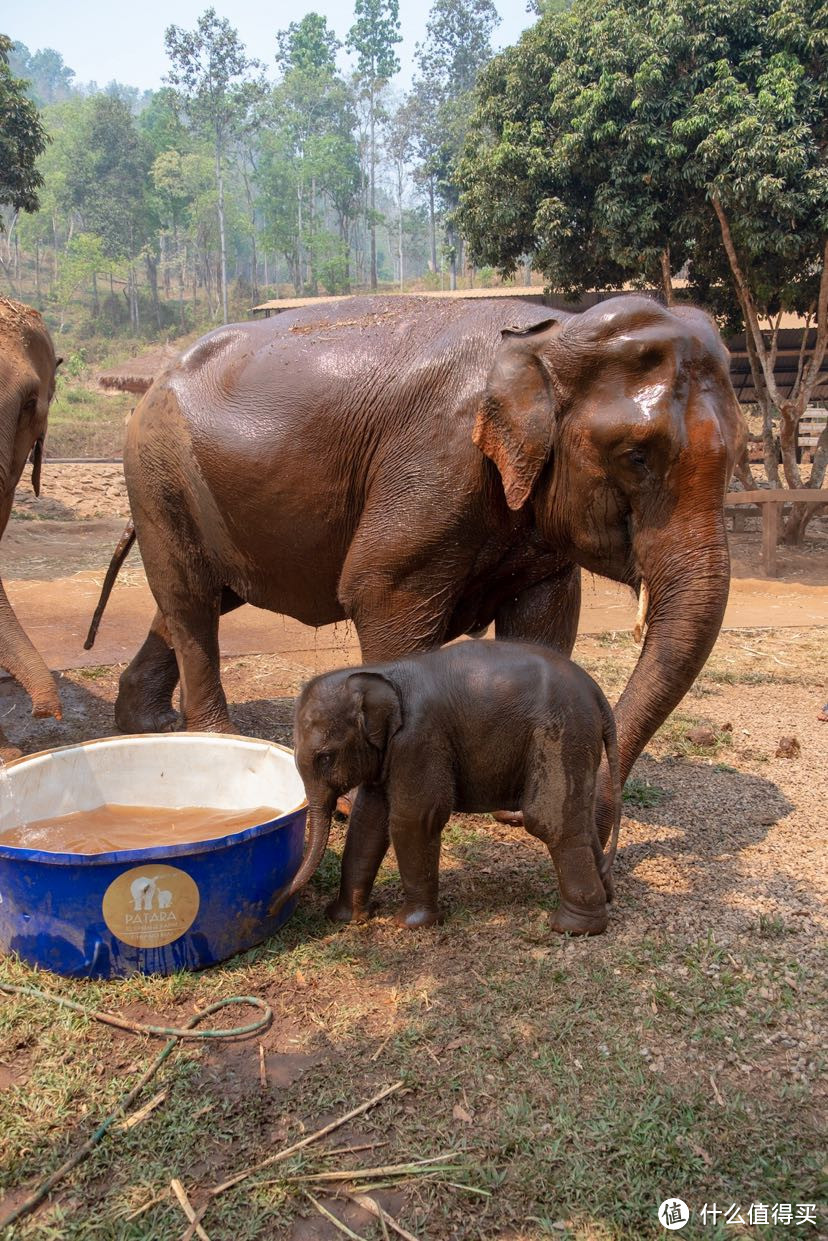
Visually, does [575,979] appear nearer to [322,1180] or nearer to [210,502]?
[322,1180]

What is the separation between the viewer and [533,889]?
12.3 ft

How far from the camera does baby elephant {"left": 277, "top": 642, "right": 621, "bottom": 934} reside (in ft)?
10.6

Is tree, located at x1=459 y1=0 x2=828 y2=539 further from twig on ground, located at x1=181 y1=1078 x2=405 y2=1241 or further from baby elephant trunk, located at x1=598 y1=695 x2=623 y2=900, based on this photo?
twig on ground, located at x1=181 y1=1078 x2=405 y2=1241

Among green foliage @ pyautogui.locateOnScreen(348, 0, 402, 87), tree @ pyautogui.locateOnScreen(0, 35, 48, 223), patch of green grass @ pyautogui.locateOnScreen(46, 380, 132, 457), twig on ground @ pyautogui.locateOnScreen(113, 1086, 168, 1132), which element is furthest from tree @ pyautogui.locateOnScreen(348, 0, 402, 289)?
twig on ground @ pyautogui.locateOnScreen(113, 1086, 168, 1132)

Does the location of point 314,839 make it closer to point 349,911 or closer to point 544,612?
point 349,911

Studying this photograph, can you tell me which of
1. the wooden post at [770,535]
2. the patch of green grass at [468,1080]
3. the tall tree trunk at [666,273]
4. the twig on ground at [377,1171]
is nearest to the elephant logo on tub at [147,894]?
the patch of green grass at [468,1080]

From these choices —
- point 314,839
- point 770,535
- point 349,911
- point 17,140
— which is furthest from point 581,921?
point 17,140

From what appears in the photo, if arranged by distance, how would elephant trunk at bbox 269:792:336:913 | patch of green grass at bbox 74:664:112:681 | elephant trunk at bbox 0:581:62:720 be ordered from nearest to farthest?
elephant trunk at bbox 269:792:336:913
elephant trunk at bbox 0:581:62:720
patch of green grass at bbox 74:664:112:681

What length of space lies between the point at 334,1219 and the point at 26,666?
3148mm

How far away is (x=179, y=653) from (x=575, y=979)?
103 inches

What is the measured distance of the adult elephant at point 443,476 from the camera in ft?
11.0

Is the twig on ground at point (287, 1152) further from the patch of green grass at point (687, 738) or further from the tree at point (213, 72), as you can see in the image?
the tree at point (213, 72)

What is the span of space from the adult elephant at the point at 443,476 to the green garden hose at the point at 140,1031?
1360mm

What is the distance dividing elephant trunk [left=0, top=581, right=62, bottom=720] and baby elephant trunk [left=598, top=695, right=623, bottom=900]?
7.89ft
